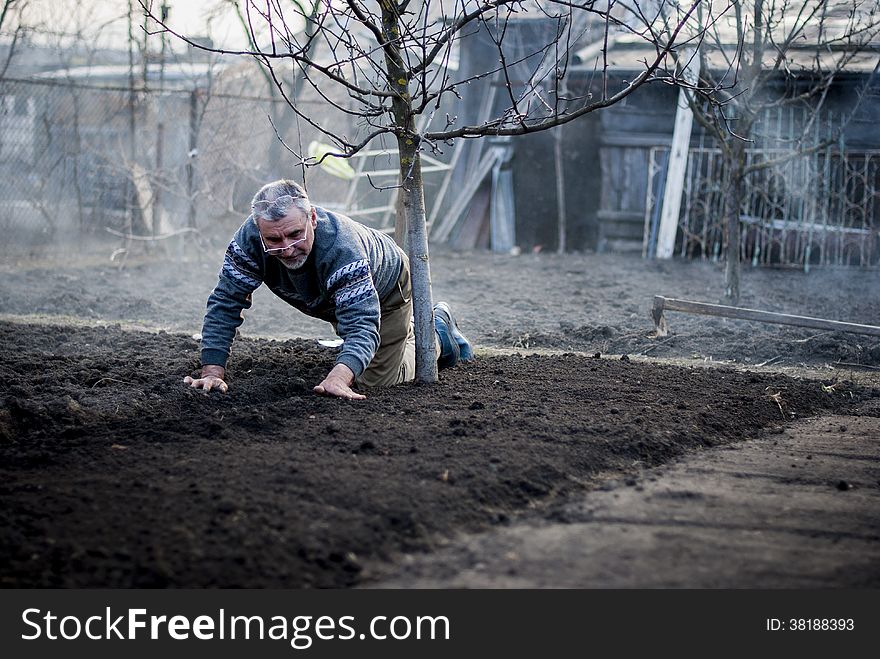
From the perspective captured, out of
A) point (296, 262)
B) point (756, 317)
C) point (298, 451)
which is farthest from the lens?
point (756, 317)

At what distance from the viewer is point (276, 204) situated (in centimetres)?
462

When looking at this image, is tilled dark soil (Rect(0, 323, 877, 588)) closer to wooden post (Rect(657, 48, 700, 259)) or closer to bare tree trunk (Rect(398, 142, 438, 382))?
bare tree trunk (Rect(398, 142, 438, 382))

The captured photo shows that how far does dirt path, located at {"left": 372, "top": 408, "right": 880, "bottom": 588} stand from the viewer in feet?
9.69

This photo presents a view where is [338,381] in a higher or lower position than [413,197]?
lower

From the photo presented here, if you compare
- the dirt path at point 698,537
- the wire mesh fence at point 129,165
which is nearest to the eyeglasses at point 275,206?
the dirt path at point 698,537

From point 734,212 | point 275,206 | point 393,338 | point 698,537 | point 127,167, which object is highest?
point 127,167

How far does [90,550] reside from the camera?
2.95 meters

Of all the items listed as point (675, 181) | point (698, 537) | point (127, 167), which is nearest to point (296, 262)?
point (698, 537)

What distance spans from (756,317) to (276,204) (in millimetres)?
4022

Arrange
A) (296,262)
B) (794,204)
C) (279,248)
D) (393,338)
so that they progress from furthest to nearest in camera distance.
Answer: (794,204)
(393,338)
(296,262)
(279,248)

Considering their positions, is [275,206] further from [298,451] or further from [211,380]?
[298,451]

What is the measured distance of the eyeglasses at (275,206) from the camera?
15.1 ft

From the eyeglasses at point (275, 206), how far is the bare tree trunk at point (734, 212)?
216 inches

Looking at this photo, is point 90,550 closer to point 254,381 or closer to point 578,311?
point 254,381
